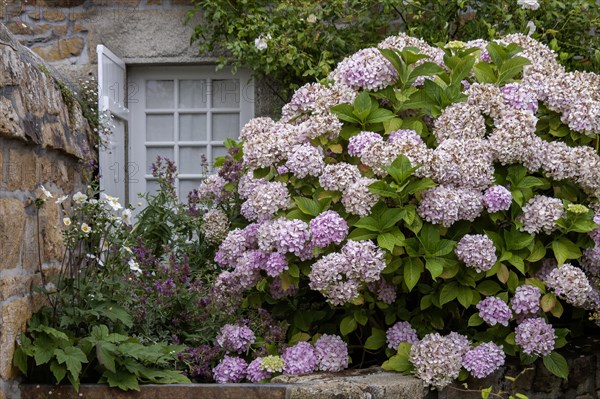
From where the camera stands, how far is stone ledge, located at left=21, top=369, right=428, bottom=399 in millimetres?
3195

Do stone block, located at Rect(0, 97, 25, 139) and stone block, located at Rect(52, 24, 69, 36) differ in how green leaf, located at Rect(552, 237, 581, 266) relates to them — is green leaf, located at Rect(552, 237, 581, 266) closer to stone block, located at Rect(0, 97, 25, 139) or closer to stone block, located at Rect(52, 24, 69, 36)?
stone block, located at Rect(0, 97, 25, 139)

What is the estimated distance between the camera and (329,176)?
143 inches

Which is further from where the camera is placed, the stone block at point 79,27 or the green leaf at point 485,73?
the stone block at point 79,27

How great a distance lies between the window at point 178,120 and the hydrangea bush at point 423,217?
8.23 ft

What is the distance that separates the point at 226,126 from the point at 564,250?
11.2ft

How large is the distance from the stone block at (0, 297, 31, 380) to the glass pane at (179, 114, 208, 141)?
3.54 meters

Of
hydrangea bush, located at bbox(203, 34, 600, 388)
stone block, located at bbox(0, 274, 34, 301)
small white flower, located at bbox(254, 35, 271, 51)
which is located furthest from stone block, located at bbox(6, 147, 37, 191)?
small white flower, located at bbox(254, 35, 271, 51)

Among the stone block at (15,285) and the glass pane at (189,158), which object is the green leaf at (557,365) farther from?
the glass pane at (189,158)

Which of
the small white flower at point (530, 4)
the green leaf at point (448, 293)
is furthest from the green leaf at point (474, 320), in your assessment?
the small white flower at point (530, 4)

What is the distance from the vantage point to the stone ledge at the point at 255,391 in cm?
320

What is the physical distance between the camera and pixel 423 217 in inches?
140

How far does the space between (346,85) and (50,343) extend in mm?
1723

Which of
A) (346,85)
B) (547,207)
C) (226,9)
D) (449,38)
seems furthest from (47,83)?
(449,38)

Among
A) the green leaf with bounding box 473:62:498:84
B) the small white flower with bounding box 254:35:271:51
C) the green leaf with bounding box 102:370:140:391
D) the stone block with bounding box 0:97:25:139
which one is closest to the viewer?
the stone block with bounding box 0:97:25:139
